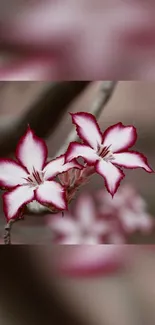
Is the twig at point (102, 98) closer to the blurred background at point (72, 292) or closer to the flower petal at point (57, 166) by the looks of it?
the flower petal at point (57, 166)

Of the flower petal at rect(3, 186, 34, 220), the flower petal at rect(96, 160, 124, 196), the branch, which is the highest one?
the branch

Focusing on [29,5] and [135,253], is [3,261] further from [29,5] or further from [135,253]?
[29,5]

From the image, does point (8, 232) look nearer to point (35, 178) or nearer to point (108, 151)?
point (35, 178)

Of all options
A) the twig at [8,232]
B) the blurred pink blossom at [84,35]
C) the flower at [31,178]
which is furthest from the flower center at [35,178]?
the blurred pink blossom at [84,35]

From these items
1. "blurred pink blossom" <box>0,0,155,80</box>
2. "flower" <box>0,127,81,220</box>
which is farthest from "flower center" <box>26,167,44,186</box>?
"blurred pink blossom" <box>0,0,155,80</box>

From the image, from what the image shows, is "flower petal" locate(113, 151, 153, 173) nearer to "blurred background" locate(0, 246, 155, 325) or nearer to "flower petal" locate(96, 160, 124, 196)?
"flower petal" locate(96, 160, 124, 196)

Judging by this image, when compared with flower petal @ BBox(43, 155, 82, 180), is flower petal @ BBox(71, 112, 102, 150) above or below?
above

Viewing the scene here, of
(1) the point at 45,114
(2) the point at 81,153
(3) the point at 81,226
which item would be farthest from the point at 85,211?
(1) the point at 45,114
